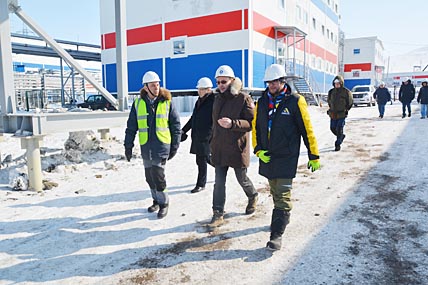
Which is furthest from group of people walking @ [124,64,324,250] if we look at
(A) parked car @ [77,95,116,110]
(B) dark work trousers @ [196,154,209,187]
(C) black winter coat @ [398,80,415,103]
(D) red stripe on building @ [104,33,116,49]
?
(D) red stripe on building @ [104,33,116,49]

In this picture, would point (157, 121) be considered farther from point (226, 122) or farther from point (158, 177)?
point (226, 122)

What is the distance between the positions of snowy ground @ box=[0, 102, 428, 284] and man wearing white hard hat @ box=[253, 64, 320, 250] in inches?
16.1

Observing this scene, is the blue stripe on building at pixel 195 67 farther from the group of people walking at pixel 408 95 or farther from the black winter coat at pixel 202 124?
the black winter coat at pixel 202 124

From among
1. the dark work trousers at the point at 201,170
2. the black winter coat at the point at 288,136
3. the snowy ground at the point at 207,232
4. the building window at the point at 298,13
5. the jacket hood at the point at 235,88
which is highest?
the building window at the point at 298,13

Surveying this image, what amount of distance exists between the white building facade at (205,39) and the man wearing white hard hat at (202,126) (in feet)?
48.2

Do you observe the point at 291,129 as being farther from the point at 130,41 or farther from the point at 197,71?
the point at 130,41

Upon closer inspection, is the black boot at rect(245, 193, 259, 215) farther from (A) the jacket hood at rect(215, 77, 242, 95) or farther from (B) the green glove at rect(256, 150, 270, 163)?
(A) the jacket hood at rect(215, 77, 242, 95)

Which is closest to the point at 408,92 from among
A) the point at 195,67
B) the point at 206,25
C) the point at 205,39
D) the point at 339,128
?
the point at 339,128

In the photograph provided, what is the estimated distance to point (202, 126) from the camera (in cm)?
554

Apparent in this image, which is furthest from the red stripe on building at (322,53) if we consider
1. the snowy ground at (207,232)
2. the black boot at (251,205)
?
the black boot at (251,205)

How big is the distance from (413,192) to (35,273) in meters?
5.01

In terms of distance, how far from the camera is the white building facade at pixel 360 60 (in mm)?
42969

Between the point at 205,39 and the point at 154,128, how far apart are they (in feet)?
58.1

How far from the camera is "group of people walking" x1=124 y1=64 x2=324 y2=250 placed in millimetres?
3512
